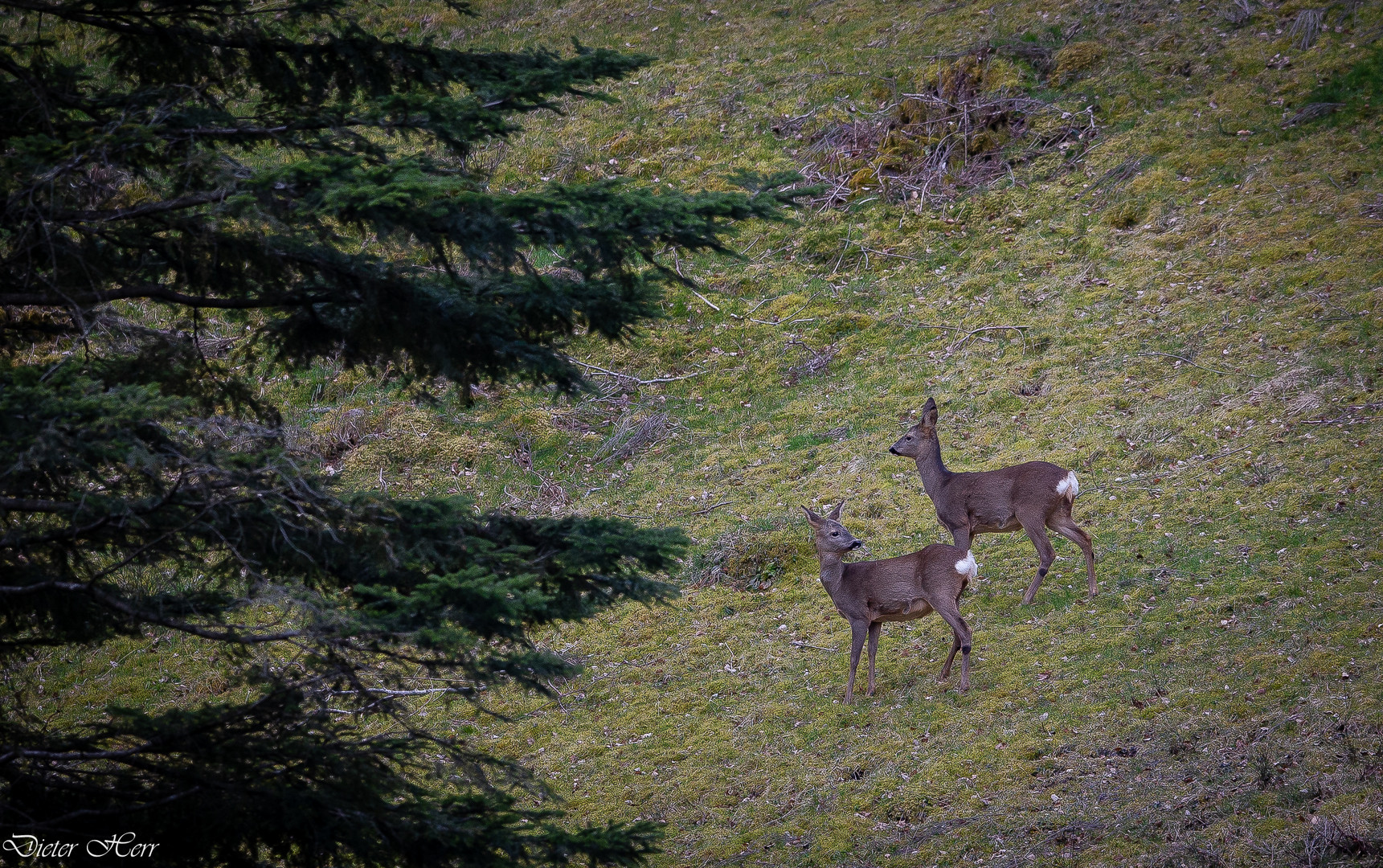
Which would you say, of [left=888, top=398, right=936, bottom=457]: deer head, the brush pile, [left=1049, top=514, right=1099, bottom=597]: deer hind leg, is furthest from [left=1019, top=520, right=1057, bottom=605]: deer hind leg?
the brush pile

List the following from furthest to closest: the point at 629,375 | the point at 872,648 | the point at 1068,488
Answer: the point at 629,375 → the point at 1068,488 → the point at 872,648

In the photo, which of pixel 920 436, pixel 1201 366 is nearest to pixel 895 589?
pixel 920 436

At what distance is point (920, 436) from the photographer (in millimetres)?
11789

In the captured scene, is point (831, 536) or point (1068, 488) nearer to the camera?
point (1068, 488)

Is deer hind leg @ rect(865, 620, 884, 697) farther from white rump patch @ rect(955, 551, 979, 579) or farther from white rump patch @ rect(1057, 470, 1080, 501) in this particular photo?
white rump patch @ rect(1057, 470, 1080, 501)

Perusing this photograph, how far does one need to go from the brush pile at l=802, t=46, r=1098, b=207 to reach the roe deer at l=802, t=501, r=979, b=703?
359 inches

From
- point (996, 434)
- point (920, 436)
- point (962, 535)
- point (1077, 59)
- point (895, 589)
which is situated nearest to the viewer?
point (895, 589)

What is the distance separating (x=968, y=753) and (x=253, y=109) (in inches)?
258

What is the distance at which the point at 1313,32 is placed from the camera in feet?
54.5

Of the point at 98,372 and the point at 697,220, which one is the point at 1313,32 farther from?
the point at 98,372

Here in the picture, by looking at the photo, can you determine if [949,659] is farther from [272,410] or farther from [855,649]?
[272,410]

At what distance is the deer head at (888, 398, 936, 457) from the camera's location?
11703 mm

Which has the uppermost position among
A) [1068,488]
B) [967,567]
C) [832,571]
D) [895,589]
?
[1068,488]

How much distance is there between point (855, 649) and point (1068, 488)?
2508 mm
